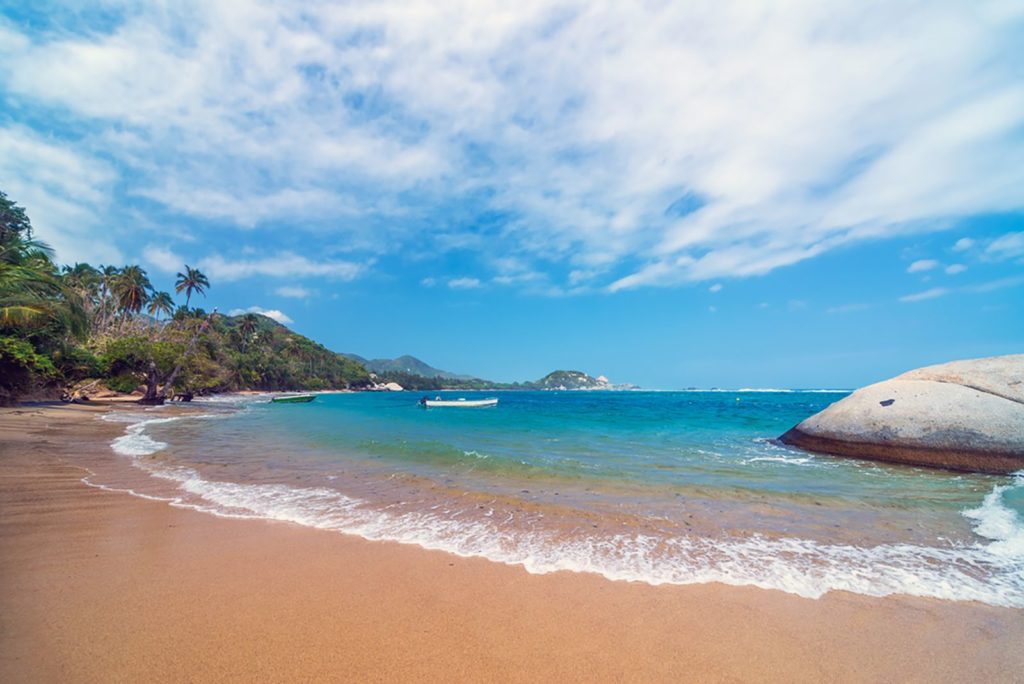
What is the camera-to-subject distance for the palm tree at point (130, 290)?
55656mm

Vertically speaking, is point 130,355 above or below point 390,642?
above

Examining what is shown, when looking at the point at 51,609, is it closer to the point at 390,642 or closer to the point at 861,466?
the point at 390,642

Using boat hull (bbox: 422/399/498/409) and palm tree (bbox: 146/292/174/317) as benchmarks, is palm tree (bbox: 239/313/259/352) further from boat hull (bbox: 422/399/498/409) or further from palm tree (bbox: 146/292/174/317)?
boat hull (bbox: 422/399/498/409)

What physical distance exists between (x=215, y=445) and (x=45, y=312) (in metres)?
17.2

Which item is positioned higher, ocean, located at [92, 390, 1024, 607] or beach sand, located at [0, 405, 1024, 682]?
beach sand, located at [0, 405, 1024, 682]

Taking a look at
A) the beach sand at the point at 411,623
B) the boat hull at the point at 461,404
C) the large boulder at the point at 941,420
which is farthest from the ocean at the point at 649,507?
the boat hull at the point at 461,404

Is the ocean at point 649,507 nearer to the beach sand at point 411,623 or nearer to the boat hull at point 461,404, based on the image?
the beach sand at point 411,623

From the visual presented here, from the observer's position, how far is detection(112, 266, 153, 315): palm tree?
5566cm

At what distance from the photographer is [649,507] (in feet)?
23.3

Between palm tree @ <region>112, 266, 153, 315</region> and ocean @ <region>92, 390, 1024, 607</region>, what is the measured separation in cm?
6114

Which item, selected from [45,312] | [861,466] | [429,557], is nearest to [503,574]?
[429,557]

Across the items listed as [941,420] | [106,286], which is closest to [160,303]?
[106,286]

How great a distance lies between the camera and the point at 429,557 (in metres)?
4.72

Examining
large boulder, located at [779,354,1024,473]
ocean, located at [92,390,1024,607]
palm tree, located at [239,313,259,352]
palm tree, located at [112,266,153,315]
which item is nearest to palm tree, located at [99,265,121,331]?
palm tree, located at [112,266,153,315]
